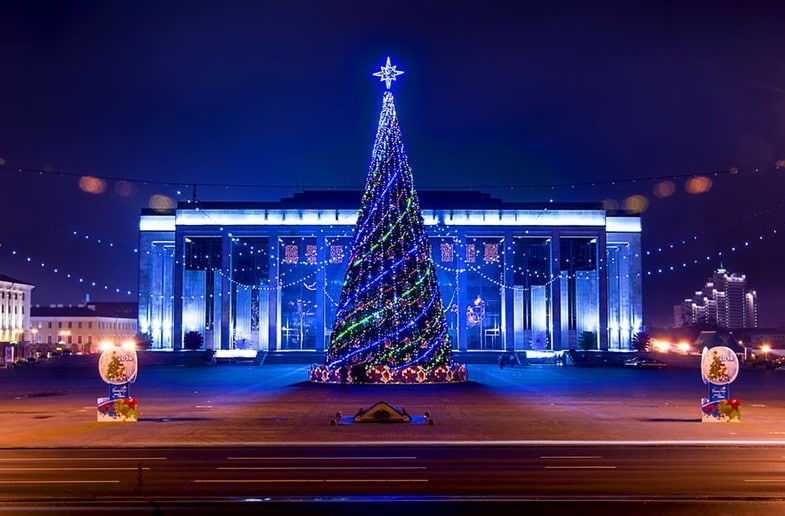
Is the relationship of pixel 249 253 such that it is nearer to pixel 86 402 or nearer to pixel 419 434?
pixel 86 402

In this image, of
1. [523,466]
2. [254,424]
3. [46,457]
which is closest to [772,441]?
[523,466]

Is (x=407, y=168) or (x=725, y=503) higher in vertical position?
(x=407, y=168)

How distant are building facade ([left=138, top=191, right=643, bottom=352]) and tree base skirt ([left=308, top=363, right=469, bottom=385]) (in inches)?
1650

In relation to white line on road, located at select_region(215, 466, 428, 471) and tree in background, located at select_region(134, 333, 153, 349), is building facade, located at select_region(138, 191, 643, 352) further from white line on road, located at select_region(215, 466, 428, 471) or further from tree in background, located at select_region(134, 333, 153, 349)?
white line on road, located at select_region(215, 466, 428, 471)

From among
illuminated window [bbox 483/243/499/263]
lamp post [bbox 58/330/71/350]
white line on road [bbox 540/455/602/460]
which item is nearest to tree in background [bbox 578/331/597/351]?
illuminated window [bbox 483/243/499/263]

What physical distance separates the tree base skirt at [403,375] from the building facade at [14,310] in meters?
94.1

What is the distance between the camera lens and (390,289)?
127ft

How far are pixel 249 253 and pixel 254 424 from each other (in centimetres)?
6331

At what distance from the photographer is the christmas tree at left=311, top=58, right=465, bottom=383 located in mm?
38531

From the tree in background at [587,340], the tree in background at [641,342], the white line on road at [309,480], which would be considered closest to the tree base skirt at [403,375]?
the white line on road at [309,480]

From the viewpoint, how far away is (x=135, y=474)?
1583cm

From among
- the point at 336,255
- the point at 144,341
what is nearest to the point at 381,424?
the point at 336,255

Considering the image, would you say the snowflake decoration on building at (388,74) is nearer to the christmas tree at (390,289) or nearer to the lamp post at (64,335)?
the christmas tree at (390,289)

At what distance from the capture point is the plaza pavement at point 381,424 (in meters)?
21.5
